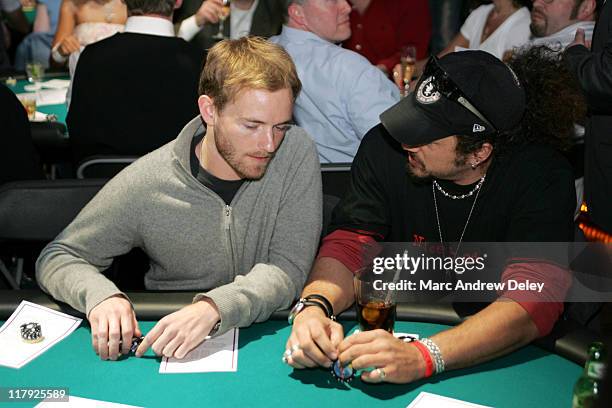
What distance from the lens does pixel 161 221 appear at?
6.82 ft

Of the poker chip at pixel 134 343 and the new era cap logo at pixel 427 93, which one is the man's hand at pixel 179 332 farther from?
the new era cap logo at pixel 427 93

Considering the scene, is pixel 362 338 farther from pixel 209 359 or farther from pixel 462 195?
pixel 462 195

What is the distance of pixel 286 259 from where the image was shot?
2066 millimetres

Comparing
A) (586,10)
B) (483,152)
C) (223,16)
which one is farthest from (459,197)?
(223,16)

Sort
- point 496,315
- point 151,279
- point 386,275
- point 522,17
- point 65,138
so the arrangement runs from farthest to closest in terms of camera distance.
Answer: point 522,17 < point 65,138 < point 151,279 < point 386,275 < point 496,315

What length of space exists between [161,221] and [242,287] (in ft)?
1.17

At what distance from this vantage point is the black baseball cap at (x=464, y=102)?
2.01 m

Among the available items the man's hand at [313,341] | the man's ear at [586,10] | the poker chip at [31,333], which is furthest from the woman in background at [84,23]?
the man's hand at [313,341]

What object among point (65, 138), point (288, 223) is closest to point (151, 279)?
point (288, 223)

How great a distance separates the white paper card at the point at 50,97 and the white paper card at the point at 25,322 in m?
2.48

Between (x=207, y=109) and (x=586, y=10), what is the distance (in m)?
2.42

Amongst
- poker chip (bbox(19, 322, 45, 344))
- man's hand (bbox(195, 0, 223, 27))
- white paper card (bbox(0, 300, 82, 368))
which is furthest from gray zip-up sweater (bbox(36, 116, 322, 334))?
man's hand (bbox(195, 0, 223, 27))

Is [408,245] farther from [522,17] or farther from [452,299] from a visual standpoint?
[522,17]

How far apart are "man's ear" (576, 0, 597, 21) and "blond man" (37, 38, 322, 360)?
7.09 feet
